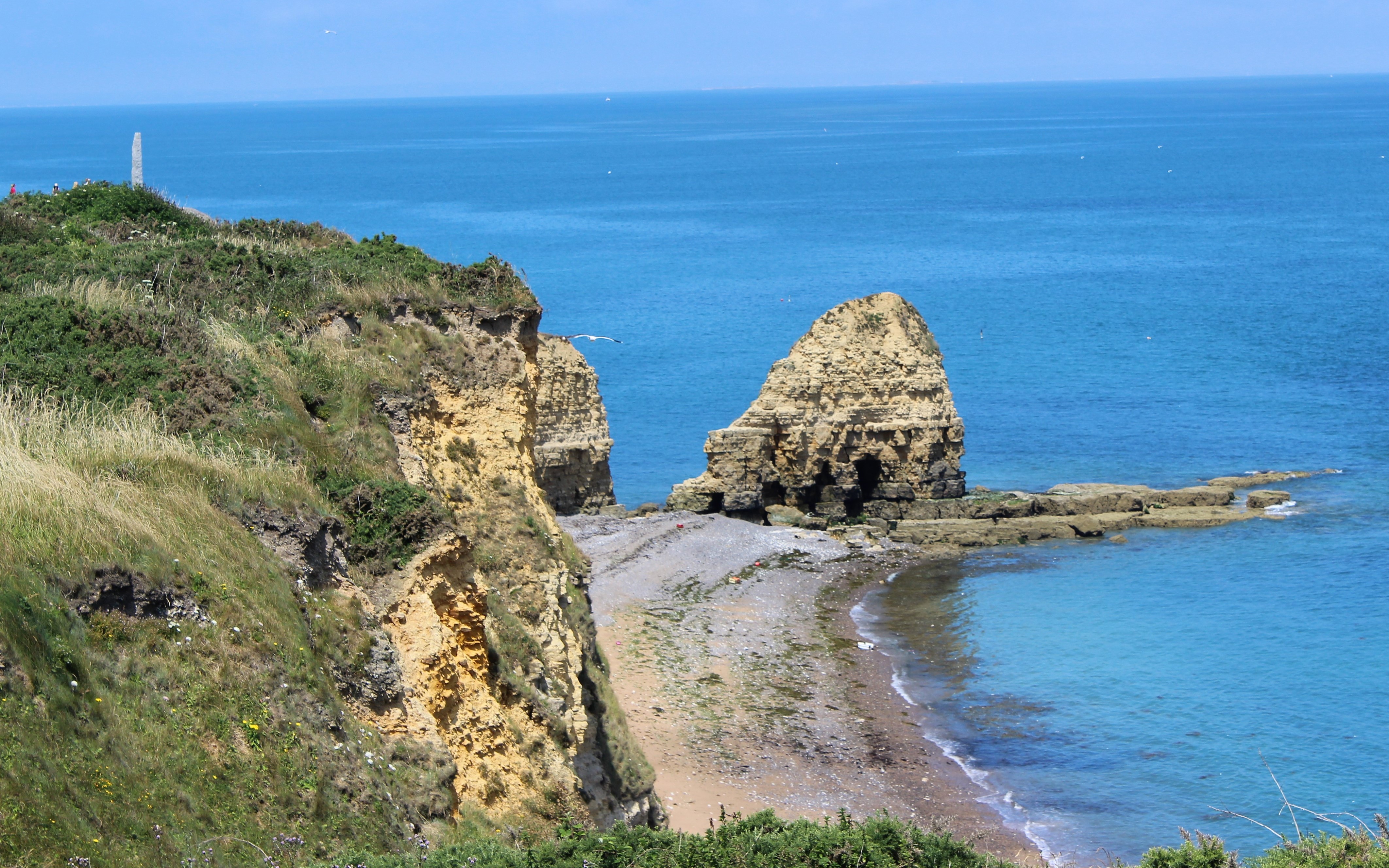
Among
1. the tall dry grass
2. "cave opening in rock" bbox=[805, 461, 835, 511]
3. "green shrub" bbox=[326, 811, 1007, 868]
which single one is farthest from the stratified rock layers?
"green shrub" bbox=[326, 811, 1007, 868]

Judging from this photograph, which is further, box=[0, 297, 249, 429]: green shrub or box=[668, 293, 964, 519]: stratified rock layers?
box=[668, 293, 964, 519]: stratified rock layers

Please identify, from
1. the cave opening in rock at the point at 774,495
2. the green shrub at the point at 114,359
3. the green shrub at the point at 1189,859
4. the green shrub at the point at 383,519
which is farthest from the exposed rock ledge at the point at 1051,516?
the green shrub at the point at 1189,859

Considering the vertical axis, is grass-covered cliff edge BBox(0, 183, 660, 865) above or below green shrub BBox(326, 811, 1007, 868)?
above

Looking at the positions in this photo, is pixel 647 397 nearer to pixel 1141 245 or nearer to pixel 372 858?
pixel 372 858

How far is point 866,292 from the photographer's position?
9556cm

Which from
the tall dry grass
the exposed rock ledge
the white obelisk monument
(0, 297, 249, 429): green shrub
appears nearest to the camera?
the tall dry grass

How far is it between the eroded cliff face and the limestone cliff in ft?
73.8

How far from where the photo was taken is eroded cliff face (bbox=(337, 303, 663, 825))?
13.6 meters

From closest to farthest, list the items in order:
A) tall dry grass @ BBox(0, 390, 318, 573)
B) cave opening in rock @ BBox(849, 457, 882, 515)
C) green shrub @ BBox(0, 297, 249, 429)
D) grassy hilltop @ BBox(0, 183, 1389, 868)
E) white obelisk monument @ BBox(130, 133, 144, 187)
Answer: grassy hilltop @ BBox(0, 183, 1389, 868) → tall dry grass @ BBox(0, 390, 318, 573) → green shrub @ BBox(0, 297, 249, 429) → white obelisk monument @ BBox(130, 133, 144, 187) → cave opening in rock @ BBox(849, 457, 882, 515)

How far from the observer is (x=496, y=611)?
15750 millimetres

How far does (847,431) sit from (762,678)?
1427 centimetres

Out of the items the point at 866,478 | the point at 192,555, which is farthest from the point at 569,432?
the point at 192,555

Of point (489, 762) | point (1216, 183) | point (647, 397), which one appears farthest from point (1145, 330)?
point (1216, 183)

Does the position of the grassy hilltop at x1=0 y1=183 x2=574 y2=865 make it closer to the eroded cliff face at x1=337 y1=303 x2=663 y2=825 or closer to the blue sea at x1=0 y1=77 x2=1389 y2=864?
the eroded cliff face at x1=337 y1=303 x2=663 y2=825
